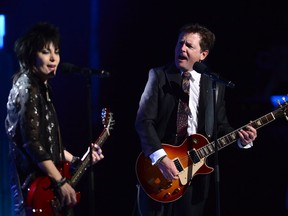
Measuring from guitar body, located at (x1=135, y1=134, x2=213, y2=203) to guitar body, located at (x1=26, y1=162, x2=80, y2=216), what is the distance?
0.95m

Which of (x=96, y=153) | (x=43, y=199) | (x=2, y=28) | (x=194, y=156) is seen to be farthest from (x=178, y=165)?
(x=2, y=28)

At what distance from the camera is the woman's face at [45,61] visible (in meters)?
3.48

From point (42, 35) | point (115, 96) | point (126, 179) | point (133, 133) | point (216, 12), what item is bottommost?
point (126, 179)

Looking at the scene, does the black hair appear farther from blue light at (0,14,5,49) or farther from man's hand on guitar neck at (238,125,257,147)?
man's hand on guitar neck at (238,125,257,147)

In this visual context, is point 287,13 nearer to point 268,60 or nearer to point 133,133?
point 268,60

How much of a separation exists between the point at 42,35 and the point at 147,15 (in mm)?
2078

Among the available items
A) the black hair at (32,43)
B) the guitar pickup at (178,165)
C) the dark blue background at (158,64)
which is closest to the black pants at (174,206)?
the guitar pickup at (178,165)

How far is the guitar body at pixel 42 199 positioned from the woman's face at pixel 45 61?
24.3 inches

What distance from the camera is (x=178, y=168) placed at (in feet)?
13.9

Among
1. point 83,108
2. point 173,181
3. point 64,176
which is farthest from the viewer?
point 83,108

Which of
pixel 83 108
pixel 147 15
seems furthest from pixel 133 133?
pixel 147 15

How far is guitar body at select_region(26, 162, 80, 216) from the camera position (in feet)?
11.0

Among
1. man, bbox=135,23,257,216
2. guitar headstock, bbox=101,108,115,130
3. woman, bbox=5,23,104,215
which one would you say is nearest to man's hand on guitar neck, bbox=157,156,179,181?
man, bbox=135,23,257,216

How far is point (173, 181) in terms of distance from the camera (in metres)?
4.20
